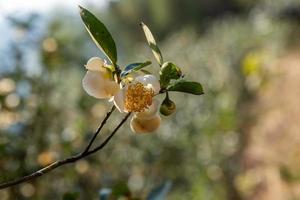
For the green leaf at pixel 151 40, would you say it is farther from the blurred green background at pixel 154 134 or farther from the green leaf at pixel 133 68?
the blurred green background at pixel 154 134

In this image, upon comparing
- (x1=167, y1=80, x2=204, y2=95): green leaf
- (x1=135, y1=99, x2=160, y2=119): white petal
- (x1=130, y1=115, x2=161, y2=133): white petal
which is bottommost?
(x1=130, y1=115, x2=161, y2=133): white petal

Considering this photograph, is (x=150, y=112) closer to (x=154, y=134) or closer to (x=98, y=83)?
(x=98, y=83)

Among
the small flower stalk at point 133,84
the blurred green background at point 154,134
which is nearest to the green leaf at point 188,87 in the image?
the small flower stalk at point 133,84

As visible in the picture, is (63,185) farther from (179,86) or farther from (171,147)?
(179,86)

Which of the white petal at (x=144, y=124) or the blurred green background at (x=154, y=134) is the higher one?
the white petal at (x=144, y=124)

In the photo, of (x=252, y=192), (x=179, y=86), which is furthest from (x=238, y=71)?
(x=179, y=86)

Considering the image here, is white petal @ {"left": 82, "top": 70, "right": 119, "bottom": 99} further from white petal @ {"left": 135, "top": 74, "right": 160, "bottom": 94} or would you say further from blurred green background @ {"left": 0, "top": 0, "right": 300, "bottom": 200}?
blurred green background @ {"left": 0, "top": 0, "right": 300, "bottom": 200}

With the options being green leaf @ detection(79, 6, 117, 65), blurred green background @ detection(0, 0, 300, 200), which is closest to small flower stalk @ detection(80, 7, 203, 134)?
green leaf @ detection(79, 6, 117, 65)
